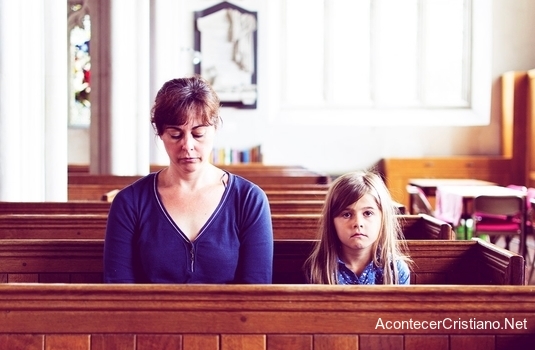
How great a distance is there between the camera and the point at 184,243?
221cm

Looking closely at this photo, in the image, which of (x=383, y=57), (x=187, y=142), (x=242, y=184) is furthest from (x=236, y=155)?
(x=187, y=142)

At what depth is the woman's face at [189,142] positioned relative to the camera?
2168mm

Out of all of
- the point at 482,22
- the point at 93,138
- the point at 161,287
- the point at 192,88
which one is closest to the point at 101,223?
the point at 192,88

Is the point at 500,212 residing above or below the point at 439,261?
below

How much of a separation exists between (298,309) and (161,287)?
32 centimetres

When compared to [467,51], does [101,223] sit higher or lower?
lower

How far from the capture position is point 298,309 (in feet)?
5.69

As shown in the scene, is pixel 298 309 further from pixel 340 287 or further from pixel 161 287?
pixel 161 287

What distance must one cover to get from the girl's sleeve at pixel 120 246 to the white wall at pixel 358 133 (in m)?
9.29

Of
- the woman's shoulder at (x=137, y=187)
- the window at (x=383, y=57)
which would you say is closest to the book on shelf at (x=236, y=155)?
the window at (x=383, y=57)

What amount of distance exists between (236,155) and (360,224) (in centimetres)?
904

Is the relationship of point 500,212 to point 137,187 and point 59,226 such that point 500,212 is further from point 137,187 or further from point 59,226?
point 137,187

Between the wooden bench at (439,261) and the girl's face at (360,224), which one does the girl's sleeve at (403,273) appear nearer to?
the girl's face at (360,224)

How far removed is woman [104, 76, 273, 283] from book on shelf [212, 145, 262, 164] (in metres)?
9.10
